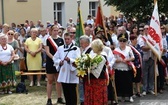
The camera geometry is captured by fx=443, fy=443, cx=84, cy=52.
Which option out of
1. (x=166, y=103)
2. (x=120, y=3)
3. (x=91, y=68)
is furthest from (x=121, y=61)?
(x=120, y=3)

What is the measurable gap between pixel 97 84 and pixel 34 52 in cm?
489

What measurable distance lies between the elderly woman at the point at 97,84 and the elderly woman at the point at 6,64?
12.6 feet

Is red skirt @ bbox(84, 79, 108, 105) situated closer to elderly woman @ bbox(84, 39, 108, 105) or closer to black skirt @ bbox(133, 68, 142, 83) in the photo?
elderly woman @ bbox(84, 39, 108, 105)

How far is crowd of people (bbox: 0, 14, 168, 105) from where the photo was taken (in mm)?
9625

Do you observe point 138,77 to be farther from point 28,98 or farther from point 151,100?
point 28,98

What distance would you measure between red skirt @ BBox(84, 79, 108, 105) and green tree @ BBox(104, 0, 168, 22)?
10.2 m

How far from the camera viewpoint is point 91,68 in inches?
367

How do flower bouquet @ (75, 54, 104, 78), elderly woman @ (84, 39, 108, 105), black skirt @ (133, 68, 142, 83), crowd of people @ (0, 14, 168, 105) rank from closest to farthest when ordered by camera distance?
flower bouquet @ (75, 54, 104, 78) → elderly woman @ (84, 39, 108, 105) → crowd of people @ (0, 14, 168, 105) → black skirt @ (133, 68, 142, 83)

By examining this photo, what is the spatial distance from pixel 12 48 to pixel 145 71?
12.9 feet

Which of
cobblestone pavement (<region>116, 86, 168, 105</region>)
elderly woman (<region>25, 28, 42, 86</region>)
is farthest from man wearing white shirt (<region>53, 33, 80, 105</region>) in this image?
elderly woman (<region>25, 28, 42, 86</region>)

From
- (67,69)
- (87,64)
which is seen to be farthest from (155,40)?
(87,64)

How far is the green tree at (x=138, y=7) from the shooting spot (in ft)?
63.8

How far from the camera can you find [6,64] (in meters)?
12.7

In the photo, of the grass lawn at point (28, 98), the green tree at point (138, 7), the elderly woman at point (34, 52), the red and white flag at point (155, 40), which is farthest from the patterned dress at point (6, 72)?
the green tree at point (138, 7)
